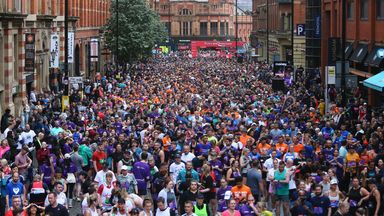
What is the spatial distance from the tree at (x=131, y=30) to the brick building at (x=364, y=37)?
80.6ft

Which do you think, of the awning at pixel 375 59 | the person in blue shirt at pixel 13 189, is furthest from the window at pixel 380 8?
the person in blue shirt at pixel 13 189

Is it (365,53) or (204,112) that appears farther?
(365,53)

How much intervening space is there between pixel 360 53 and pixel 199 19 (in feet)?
477

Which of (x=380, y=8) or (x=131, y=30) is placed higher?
(x=131, y=30)

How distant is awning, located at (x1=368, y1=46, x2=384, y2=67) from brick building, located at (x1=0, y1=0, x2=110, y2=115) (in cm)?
1436

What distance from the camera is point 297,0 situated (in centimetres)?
8031

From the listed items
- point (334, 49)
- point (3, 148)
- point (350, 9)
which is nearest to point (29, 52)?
point (334, 49)

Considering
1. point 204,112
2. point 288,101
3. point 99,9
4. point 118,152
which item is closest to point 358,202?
point 118,152

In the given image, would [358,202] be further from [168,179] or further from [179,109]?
[179,109]

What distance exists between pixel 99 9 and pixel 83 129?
51.7 m

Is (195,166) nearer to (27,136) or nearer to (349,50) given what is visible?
(27,136)

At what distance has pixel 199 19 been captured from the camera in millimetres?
187000

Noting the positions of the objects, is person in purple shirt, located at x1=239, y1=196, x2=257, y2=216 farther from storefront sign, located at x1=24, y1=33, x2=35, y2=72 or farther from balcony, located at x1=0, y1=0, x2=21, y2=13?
storefront sign, located at x1=24, y1=33, x2=35, y2=72

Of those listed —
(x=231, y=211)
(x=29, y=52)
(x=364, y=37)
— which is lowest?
(x=231, y=211)
